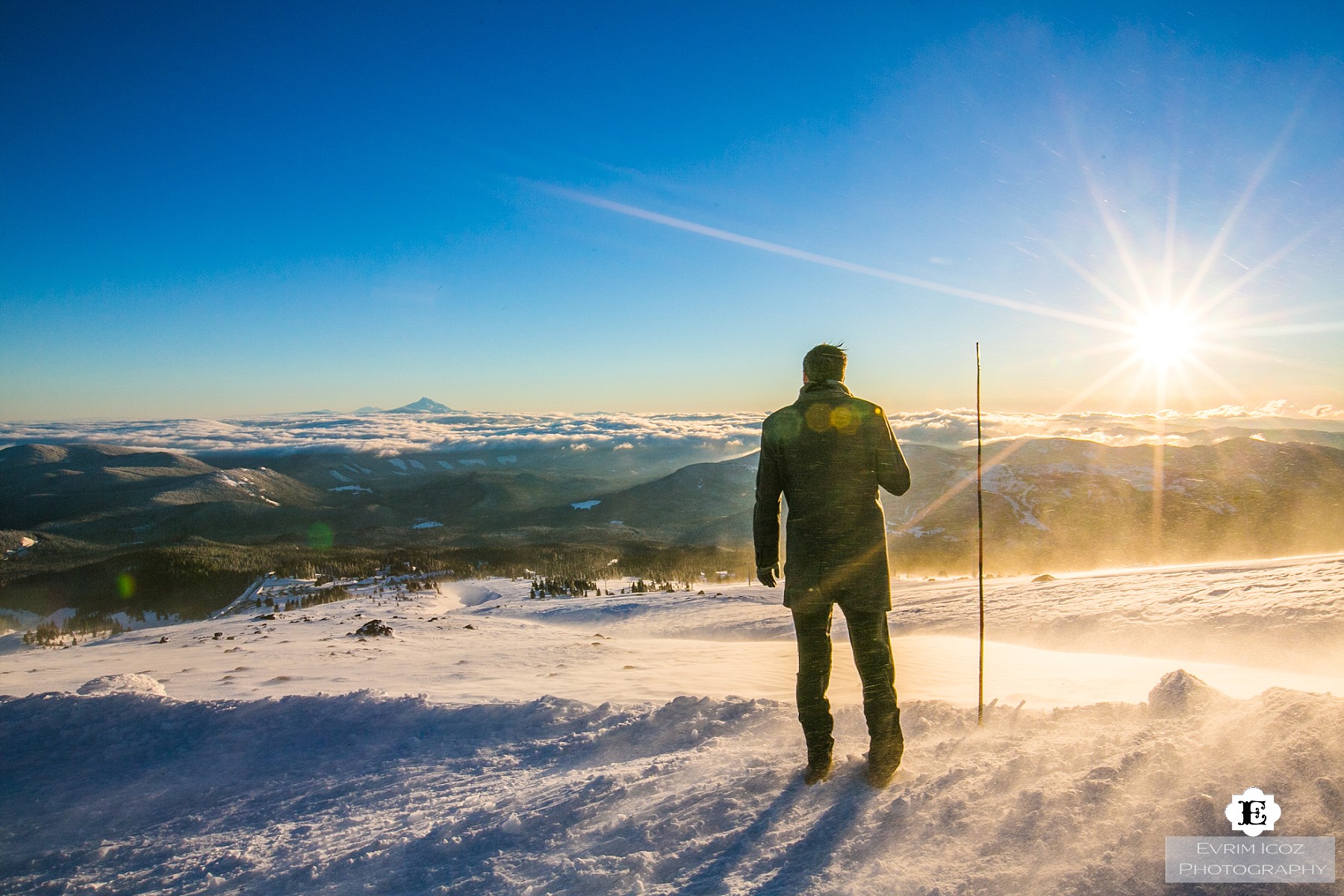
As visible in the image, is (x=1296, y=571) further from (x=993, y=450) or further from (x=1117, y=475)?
(x=993, y=450)

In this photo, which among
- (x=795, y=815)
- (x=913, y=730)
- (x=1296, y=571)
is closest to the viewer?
(x=795, y=815)

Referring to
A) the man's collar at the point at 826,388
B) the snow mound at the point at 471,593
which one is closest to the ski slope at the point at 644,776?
the man's collar at the point at 826,388

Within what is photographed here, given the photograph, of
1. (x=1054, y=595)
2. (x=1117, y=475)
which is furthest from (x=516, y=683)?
(x=1117, y=475)

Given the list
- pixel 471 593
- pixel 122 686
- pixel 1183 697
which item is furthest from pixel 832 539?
pixel 471 593

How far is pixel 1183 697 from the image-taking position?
360 cm

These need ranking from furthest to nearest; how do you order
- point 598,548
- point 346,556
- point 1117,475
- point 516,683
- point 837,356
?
point 1117,475 < point 598,548 < point 346,556 < point 516,683 < point 837,356

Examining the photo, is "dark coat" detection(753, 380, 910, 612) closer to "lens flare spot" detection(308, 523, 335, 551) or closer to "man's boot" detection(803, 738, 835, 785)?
"man's boot" detection(803, 738, 835, 785)

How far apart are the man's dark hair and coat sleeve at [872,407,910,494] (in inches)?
12.2

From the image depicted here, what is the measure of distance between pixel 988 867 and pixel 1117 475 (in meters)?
167

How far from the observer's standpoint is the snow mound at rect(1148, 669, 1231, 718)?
3479mm

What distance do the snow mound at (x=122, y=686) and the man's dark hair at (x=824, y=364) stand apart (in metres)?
5.46

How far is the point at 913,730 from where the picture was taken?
161 inches

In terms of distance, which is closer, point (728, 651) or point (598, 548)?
point (728, 651)

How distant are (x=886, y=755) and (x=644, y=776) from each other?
1.31 metres
